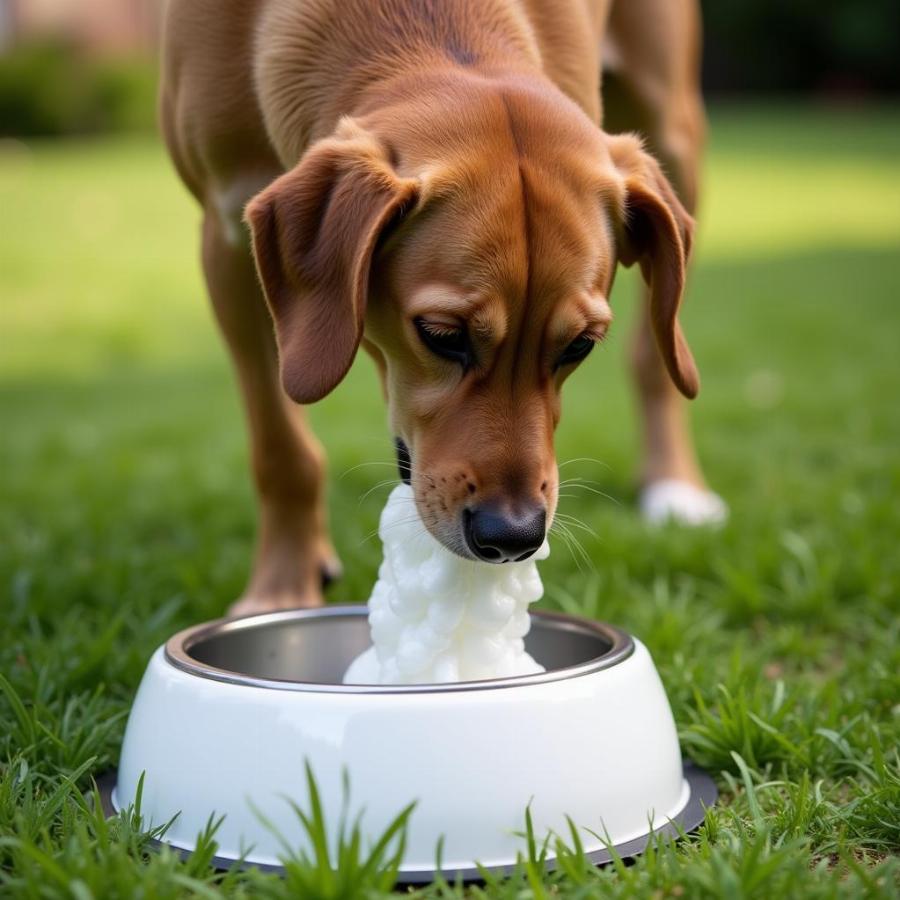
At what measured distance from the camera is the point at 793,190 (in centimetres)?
1758

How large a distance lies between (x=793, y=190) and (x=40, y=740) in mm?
16365

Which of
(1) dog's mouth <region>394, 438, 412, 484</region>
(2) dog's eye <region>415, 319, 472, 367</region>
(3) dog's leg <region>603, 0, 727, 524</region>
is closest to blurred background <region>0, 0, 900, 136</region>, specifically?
(3) dog's leg <region>603, 0, 727, 524</region>

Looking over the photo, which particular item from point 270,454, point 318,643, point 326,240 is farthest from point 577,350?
point 270,454

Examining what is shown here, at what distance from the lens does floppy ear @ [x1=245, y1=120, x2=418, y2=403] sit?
253 centimetres

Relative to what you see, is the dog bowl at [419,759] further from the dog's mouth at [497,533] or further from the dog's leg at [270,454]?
the dog's leg at [270,454]

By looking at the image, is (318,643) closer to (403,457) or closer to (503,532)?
(403,457)

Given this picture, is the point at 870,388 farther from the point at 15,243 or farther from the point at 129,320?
the point at 15,243

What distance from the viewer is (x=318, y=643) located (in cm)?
295

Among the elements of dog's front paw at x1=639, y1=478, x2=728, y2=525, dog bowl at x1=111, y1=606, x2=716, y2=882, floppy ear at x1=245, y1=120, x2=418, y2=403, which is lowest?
dog's front paw at x1=639, y1=478, x2=728, y2=525

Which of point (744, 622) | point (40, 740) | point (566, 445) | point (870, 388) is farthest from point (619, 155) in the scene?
point (870, 388)

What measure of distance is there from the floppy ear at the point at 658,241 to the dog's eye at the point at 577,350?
0.94 feet

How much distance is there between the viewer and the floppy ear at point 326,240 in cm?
253

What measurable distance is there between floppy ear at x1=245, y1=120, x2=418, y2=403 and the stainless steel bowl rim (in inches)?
→ 20.4

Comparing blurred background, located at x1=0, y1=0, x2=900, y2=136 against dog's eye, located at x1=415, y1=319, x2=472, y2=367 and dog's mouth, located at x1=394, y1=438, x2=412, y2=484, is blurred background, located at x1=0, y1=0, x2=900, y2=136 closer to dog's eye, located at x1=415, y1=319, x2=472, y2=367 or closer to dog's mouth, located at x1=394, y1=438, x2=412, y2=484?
dog's mouth, located at x1=394, y1=438, x2=412, y2=484
